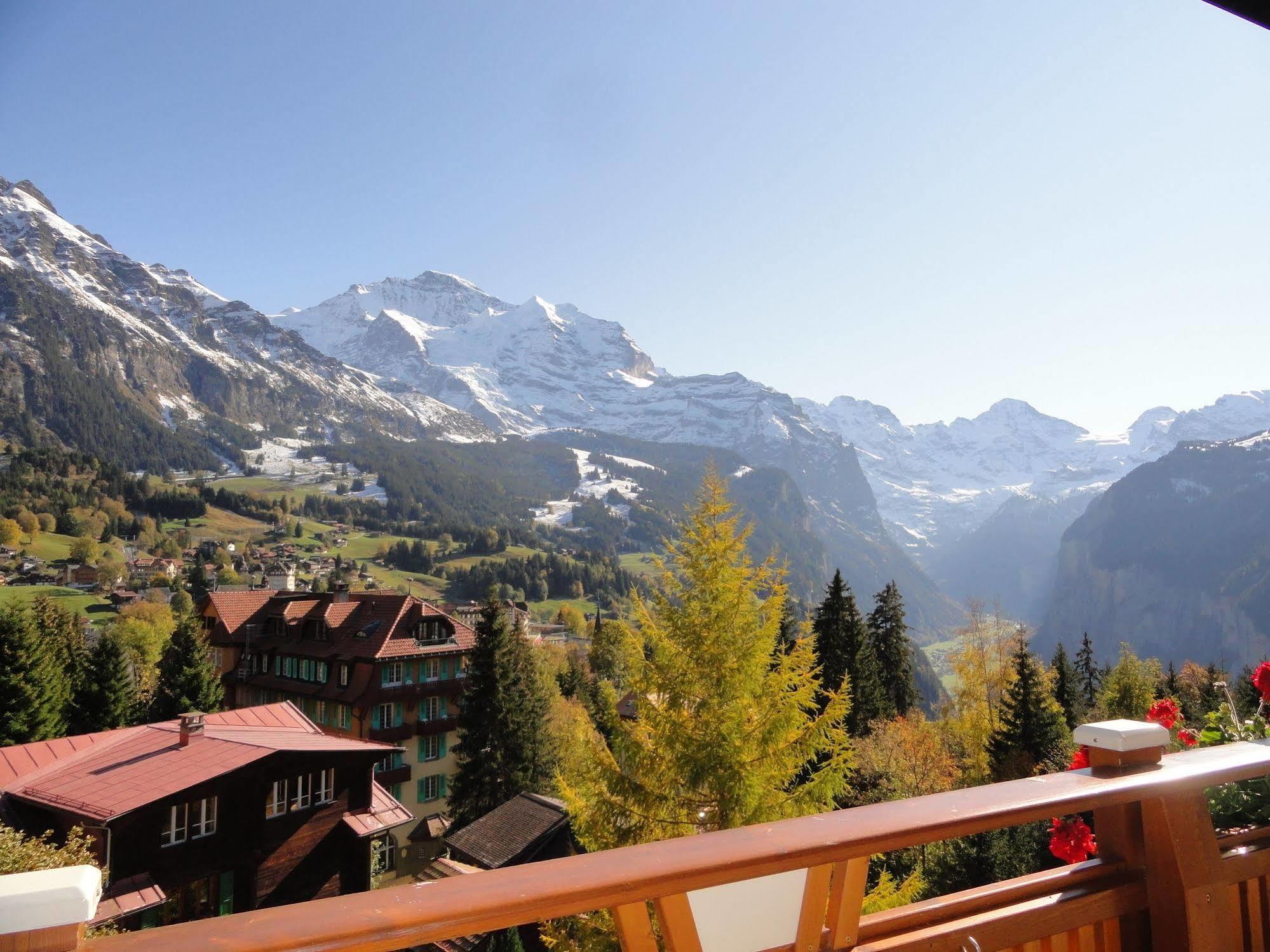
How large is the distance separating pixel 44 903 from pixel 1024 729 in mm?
35225

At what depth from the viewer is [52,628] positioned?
141ft

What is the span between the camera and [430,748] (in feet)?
117

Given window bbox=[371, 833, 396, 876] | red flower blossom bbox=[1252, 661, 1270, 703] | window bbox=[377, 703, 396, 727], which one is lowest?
window bbox=[371, 833, 396, 876]

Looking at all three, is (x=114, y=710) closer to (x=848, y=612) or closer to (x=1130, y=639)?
(x=848, y=612)

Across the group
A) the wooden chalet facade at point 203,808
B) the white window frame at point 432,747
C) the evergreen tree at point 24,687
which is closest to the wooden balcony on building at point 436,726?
the white window frame at point 432,747

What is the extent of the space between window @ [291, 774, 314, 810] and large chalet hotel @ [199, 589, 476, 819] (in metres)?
13.3

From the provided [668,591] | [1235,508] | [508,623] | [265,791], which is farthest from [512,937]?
[1235,508]

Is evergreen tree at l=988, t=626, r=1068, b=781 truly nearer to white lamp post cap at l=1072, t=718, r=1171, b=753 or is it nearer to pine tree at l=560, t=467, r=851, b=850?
pine tree at l=560, t=467, r=851, b=850

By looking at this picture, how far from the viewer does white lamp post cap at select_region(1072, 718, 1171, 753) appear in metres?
2.37

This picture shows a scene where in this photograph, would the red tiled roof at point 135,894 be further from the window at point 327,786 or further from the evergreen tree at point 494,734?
the evergreen tree at point 494,734

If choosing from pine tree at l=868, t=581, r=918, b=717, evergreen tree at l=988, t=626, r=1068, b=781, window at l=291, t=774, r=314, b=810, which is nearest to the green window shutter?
window at l=291, t=774, r=314, b=810

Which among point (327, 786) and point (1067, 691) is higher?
point (327, 786)

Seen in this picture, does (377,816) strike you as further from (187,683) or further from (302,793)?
(187,683)

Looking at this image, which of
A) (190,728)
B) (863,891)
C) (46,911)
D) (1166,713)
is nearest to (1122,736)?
(863,891)
